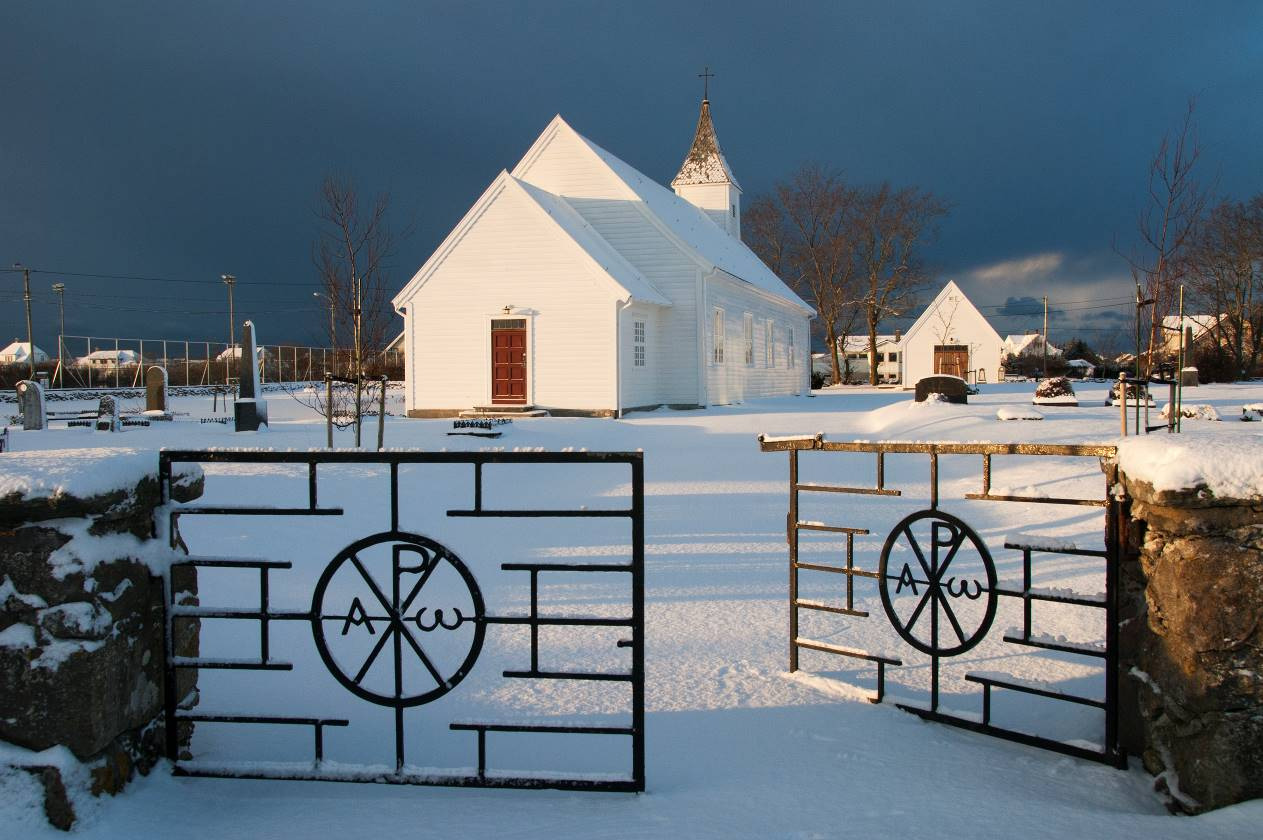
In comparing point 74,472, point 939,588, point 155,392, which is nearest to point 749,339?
point 155,392

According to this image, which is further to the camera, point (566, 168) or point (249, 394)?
point (566, 168)

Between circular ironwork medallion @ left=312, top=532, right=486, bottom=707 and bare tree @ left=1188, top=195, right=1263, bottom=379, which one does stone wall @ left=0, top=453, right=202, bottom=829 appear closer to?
circular ironwork medallion @ left=312, top=532, right=486, bottom=707

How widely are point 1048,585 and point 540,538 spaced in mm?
4302

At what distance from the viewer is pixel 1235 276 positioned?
4775 cm

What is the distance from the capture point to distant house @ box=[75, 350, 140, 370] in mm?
43344

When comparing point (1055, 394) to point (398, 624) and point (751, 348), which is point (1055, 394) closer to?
point (751, 348)

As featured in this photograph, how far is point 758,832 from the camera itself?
2969 mm

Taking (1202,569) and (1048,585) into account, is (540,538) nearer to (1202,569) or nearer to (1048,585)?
(1048,585)

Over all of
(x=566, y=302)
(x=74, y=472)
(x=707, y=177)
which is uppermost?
(x=707, y=177)

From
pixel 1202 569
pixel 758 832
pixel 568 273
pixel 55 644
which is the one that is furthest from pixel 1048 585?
pixel 568 273

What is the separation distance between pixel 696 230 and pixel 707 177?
8.67m

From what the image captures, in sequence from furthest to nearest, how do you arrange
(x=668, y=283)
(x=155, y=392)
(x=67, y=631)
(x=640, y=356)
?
(x=668, y=283) → (x=155, y=392) → (x=640, y=356) → (x=67, y=631)

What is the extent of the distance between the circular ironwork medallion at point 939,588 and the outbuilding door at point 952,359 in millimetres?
47658

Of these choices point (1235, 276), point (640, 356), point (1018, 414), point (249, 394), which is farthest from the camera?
point (1235, 276)
